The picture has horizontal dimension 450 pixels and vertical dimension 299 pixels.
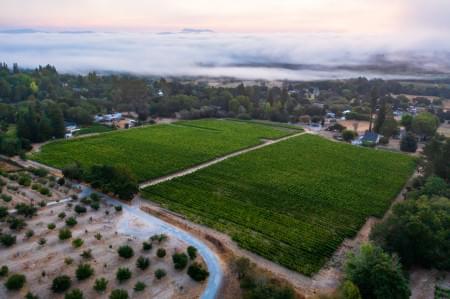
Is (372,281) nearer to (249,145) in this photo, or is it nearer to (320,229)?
(320,229)

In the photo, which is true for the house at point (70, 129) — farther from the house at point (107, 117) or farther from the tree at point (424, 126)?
the tree at point (424, 126)

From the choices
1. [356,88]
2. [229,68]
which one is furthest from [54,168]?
[229,68]

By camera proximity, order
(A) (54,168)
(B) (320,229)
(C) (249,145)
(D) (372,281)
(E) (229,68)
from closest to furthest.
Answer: (D) (372,281) < (B) (320,229) < (A) (54,168) < (C) (249,145) < (E) (229,68)

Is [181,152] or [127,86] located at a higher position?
[127,86]

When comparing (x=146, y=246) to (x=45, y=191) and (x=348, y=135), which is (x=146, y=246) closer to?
(x=45, y=191)

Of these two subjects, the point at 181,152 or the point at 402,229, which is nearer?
the point at 402,229

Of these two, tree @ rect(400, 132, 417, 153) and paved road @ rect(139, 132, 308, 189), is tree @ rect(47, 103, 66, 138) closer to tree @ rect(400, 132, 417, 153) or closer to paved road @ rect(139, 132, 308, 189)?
paved road @ rect(139, 132, 308, 189)

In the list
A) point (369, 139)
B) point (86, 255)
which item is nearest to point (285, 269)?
point (86, 255)
